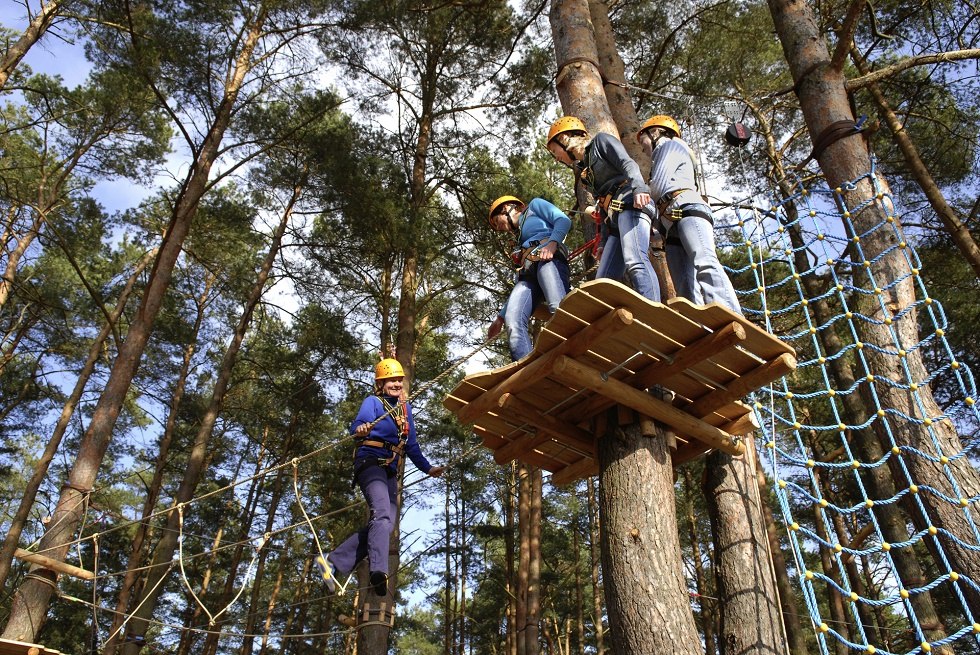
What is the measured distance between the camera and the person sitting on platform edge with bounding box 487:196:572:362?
3.73 metres

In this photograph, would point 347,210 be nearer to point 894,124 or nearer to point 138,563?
point 894,124

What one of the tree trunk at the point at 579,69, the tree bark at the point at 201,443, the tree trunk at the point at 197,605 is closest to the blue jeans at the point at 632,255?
the tree trunk at the point at 579,69

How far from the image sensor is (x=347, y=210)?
29.5 ft

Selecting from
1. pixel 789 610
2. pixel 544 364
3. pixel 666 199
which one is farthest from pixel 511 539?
pixel 544 364

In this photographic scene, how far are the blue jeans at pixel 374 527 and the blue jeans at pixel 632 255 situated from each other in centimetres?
185

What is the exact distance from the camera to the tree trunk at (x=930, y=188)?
6.29m

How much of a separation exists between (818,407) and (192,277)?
11.9m

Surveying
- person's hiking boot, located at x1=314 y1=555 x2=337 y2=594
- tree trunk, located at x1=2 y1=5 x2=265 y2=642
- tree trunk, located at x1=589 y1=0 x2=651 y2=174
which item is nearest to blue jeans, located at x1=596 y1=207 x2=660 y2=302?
tree trunk, located at x1=589 y1=0 x2=651 y2=174

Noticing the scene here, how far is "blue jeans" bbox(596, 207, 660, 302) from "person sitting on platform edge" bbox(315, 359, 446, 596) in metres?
1.60

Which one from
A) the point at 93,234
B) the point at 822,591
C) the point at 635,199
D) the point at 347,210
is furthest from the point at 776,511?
the point at 93,234

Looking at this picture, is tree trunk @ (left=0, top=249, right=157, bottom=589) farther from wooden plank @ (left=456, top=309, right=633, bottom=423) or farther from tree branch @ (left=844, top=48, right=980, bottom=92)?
tree branch @ (left=844, top=48, right=980, bottom=92)

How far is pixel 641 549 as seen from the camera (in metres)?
2.82

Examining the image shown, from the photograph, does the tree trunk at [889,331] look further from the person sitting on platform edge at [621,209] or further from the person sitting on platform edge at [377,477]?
the person sitting on platform edge at [377,477]

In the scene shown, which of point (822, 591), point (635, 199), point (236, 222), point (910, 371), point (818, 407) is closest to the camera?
point (635, 199)
